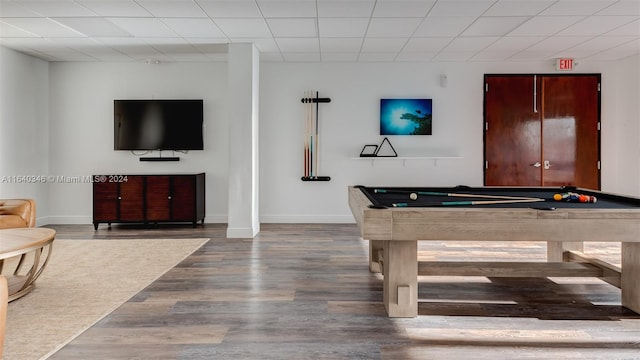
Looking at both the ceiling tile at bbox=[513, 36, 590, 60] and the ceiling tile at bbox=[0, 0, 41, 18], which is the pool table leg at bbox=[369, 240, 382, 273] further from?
the ceiling tile at bbox=[0, 0, 41, 18]

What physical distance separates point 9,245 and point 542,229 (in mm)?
3515

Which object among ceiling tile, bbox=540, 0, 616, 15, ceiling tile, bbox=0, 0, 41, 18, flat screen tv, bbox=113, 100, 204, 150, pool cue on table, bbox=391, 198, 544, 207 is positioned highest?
ceiling tile, bbox=0, 0, 41, 18

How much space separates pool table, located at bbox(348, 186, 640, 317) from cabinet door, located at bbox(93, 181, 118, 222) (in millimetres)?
4487

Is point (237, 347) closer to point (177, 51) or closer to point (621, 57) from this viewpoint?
point (177, 51)

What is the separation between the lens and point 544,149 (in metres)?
6.70

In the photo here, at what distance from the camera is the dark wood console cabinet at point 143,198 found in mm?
6316

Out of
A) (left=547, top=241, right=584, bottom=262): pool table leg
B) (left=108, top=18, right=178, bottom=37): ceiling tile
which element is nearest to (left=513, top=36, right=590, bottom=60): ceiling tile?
(left=547, top=241, right=584, bottom=262): pool table leg

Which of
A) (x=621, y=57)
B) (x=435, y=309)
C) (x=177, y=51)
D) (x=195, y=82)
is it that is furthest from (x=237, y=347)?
(x=621, y=57)

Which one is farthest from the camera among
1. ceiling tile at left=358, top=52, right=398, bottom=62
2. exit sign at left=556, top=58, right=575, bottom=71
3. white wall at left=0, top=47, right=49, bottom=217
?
exit sign at left=556, top=58, right=575, bottom=71

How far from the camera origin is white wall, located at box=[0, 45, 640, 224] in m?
6.73

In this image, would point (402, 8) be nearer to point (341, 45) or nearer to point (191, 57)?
point (341, 45)

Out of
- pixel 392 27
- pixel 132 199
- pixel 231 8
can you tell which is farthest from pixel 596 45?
pixel 132 199

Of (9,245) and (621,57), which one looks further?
(621,57)

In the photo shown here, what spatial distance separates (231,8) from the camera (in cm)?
431
